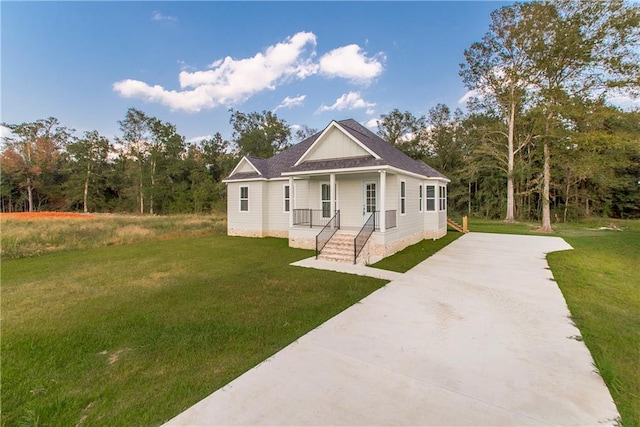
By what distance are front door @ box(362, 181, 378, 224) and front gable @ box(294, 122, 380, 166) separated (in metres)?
1.65

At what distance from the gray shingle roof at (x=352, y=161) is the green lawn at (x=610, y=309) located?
6.32 metres

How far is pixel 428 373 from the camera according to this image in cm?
318

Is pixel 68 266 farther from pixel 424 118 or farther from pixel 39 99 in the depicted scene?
pixel 424 118

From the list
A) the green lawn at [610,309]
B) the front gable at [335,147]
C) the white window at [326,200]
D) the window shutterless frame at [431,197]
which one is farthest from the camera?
the window shutterless frame at [431,197]

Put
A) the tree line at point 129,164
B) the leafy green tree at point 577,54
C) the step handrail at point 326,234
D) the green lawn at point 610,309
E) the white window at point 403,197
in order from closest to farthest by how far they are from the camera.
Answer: the green lawn at point 610,309 → the step handrail at point 326,234 → the white window at point 403,197 → the leafy green tree at point 577,54 → the tree line at point 129,164

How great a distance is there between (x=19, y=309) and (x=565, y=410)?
8821 millimetres

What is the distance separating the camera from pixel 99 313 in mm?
5129

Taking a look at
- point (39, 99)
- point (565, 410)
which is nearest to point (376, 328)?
point (565, 410)

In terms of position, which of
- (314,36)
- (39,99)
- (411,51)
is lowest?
(39,99)

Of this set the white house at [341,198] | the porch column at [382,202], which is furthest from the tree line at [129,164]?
the porch column at [382,202]

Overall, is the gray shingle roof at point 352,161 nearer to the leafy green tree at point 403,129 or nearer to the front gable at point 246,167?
the front gable at point 246,167

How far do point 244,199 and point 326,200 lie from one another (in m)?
5.57

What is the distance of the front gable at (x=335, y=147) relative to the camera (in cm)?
1113

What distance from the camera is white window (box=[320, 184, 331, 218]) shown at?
42.3ft
